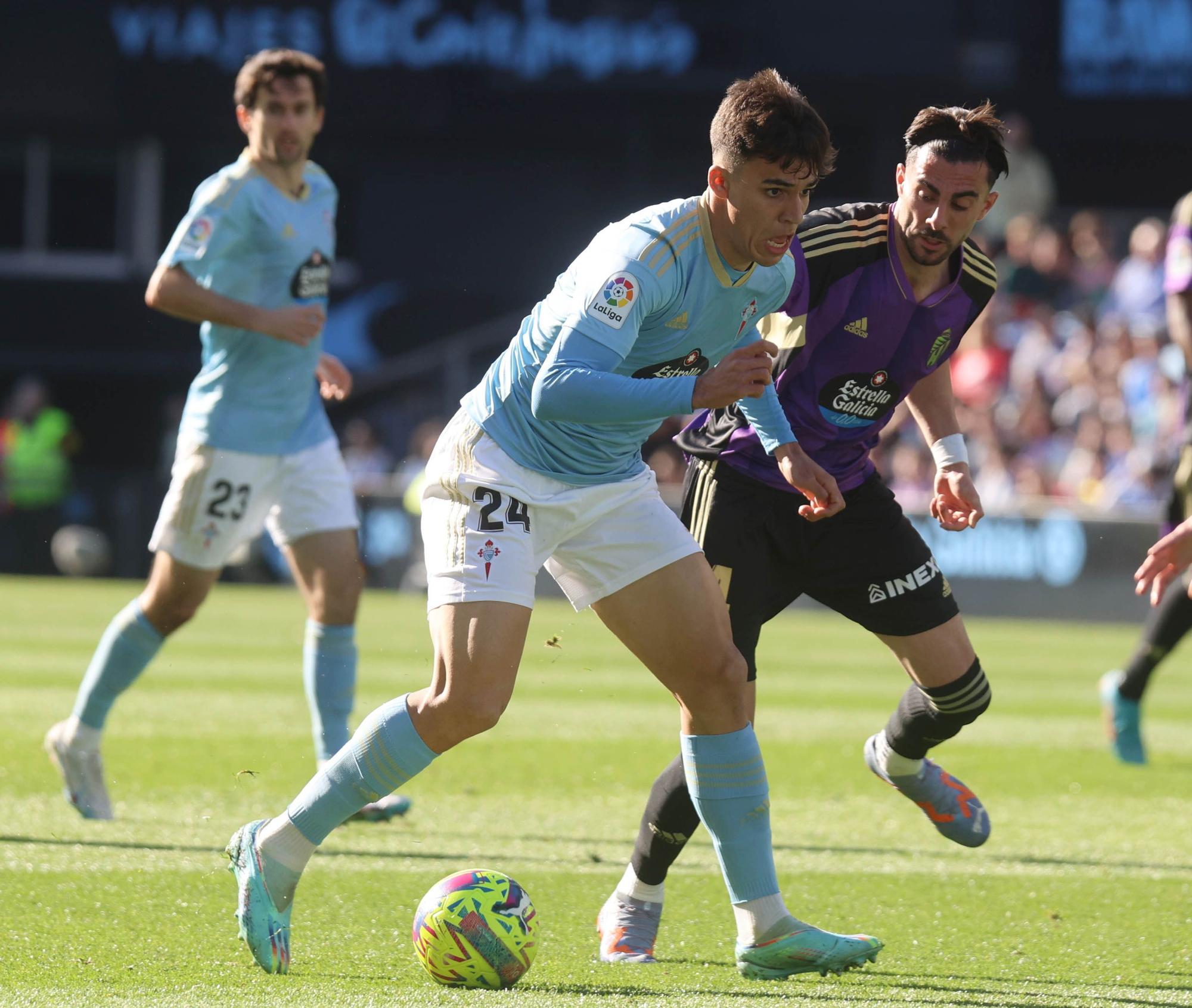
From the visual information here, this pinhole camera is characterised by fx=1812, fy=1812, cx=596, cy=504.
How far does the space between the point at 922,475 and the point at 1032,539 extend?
4.58 feet

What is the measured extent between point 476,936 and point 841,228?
216 centimetres

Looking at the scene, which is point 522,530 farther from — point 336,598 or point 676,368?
point 336,598

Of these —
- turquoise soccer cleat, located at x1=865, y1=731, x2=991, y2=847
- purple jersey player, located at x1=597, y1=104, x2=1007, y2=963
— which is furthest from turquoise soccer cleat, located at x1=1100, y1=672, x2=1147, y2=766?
purple jersey player, located at x1=597, y1=104, x2=1007, y2=963

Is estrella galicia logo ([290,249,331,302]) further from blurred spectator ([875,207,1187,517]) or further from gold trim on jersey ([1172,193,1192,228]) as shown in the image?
blurred spectator ([875,207,1187,517])

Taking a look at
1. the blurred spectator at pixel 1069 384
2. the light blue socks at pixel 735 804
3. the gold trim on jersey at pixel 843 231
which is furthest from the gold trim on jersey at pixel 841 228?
the blurred spectator at pixel 1069 384

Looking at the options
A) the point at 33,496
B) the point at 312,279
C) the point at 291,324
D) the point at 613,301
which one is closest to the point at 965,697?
the point at 613,301

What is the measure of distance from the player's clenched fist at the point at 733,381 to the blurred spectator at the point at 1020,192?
58.2 feet

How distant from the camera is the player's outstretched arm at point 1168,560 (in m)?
4.66

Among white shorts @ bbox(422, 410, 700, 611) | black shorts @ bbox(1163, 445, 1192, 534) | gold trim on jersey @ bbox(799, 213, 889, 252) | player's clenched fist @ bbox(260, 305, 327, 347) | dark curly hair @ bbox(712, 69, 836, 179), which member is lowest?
black shorts @ bbox(1163, 445, 1192, 534)

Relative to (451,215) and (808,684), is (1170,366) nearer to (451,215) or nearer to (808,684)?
(808,684)

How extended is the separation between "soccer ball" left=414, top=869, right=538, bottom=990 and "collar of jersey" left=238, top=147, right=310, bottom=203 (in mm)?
3150

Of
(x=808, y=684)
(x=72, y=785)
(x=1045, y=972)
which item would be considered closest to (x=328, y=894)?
(x=72, y=785)

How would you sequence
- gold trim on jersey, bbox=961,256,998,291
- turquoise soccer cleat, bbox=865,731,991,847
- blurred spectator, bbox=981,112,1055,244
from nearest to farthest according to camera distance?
gold trim on jersey, bbox=961,256,998,291
turquoise soccer cleat, bbox=865,731,991,847
blurred spectator, bbox=981,112,1055,244

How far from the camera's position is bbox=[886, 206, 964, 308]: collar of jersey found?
501cm
